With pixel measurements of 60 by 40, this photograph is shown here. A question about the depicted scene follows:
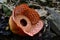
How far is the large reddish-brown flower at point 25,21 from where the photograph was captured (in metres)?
0.99

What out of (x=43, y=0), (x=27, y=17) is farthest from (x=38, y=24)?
(x=43, y=0)

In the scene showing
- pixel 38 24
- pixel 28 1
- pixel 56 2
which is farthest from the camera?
pixel 56 2

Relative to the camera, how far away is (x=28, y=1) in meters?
1.44

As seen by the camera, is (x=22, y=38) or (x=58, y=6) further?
(x=58, y=6)

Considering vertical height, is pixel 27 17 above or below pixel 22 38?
above

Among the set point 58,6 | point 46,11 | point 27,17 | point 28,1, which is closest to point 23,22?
point 27,17

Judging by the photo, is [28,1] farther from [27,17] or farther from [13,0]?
[27,17]

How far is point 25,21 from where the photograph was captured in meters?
1.07

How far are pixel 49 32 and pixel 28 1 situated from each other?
1.46 ft

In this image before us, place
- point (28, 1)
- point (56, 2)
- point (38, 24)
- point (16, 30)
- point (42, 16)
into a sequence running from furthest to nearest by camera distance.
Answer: point (56, 2)
point (28, 1)
point (42, 16)
point (38, 24)
point (16, 30)

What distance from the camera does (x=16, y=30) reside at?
99 centimetres

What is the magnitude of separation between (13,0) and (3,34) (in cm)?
50

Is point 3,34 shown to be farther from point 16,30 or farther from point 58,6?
point 58,6

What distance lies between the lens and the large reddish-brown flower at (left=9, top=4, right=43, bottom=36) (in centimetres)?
99
